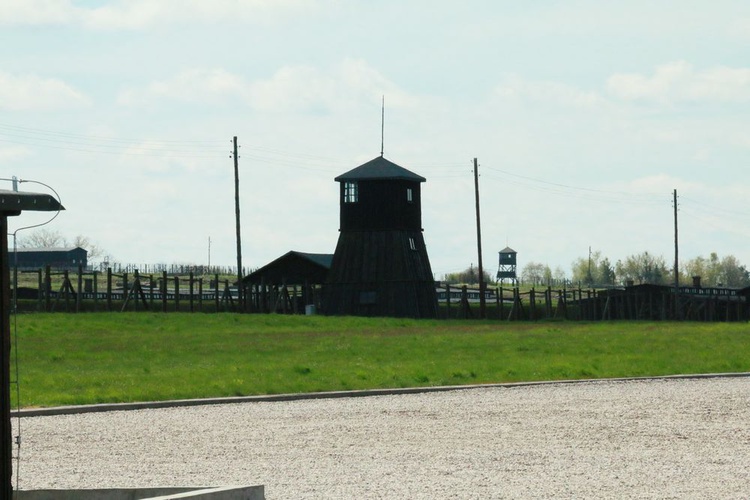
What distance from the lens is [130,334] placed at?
3991 cm

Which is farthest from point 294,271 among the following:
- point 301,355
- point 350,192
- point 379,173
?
point 301,355

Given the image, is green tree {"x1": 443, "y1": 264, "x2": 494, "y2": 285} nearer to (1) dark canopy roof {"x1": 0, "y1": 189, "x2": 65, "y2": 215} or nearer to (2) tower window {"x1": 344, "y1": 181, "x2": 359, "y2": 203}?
(2) tower window {"x1": 344, "y1": 181, "x2": 359, "y2": 203}

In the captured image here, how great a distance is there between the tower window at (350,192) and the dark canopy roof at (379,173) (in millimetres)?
423

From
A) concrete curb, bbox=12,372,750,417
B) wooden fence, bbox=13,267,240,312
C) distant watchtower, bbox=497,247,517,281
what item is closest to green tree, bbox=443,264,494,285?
distant watchtower, bbox=497,247,517,281

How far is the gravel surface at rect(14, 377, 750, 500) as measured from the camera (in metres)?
10.8

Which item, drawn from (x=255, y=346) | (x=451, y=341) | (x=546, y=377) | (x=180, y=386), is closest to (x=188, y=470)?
(x=180, y=386)

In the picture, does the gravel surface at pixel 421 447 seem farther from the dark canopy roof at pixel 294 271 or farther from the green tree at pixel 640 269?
the green tree at pixel 640 269

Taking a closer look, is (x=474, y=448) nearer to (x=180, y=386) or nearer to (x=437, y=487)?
(x=437, y=487)

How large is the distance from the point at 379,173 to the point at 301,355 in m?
30.9

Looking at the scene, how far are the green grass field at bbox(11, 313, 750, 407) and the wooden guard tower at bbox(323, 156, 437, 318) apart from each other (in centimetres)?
1323

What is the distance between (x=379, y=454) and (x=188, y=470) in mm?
2232

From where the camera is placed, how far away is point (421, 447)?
44.7 ft

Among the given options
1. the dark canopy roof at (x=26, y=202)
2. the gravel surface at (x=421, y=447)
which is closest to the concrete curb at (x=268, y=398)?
the gravel surface at (x=421, y=447)

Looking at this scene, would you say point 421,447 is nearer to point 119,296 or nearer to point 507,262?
point 119,296
